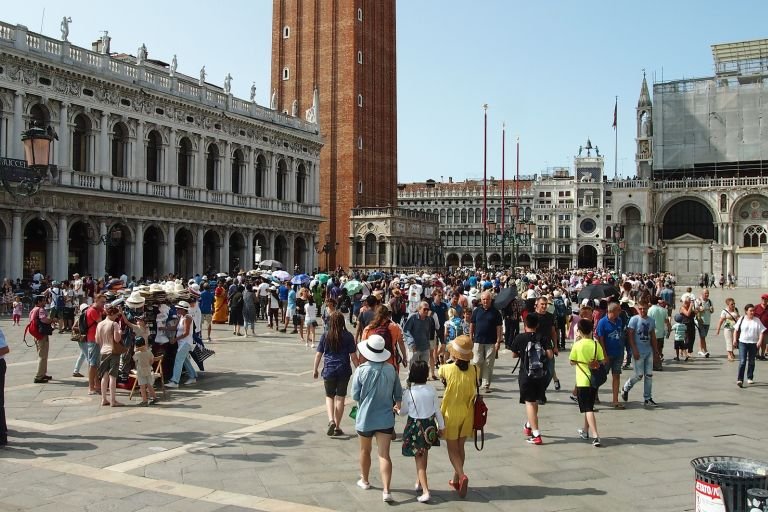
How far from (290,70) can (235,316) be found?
4254cm

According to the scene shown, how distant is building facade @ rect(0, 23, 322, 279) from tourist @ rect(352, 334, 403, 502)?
896 inches

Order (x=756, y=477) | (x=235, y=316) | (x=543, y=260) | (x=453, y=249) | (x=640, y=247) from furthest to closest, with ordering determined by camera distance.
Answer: (x=453, y=249), (x=543, y=260), (x=640, y=247), (x=235, y=316), (x=756, y=477)

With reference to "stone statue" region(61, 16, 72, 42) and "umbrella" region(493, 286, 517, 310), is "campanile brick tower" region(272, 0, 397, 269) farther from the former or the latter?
"umbrella" region(493, 286, 517, 310)

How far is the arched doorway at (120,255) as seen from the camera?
33.8 meters

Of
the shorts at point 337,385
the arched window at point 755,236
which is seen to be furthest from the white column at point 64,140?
the arched window at point 755,236

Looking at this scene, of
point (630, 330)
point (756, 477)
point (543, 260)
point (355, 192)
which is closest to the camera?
point (756, 477)

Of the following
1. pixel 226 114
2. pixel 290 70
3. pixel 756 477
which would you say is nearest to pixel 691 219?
pixel 290 70

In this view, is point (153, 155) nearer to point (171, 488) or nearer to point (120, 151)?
point (120, 151)

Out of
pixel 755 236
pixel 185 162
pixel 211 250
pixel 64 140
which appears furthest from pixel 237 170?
pixel 755 236

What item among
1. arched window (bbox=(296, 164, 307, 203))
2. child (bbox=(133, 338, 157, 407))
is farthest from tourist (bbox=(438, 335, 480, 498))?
arched window (bbox=(296, 164, 307, 203))

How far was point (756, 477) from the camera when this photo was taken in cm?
461

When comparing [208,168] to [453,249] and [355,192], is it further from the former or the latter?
[453,249]

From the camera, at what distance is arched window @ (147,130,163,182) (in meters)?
36.0

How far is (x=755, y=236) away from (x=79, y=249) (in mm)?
51180
